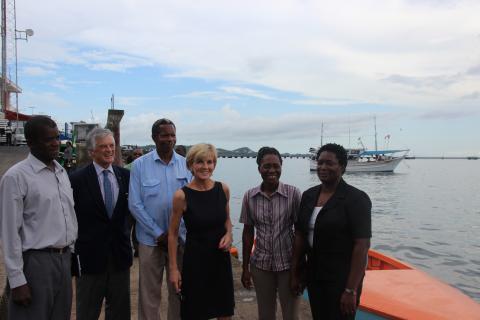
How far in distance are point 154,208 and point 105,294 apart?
90 cm

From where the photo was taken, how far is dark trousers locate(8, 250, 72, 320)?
119 inches

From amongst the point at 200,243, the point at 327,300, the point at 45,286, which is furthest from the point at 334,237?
the point at 45,286

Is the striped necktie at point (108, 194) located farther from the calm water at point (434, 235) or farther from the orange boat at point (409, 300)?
the calm water at point (434, 235)

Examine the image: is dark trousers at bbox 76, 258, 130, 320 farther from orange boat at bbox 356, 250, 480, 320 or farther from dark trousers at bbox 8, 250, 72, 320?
orange boat at bbox 356, 250, 480, 320

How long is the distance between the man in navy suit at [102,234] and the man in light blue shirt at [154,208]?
14 cm

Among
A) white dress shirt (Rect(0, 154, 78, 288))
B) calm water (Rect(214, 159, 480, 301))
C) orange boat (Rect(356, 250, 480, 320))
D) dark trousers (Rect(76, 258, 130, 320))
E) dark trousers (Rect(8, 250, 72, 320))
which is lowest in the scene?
calm water (Rect(214, 159, 480, 301))

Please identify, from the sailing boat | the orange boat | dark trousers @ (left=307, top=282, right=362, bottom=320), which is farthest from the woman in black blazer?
the sailing boat

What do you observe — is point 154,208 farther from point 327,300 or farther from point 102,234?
point 327,300

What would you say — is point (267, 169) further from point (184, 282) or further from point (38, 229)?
point (38, 229)

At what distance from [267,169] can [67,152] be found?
16.0 meters

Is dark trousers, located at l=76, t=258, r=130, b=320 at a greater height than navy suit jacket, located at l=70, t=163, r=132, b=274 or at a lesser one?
lesser

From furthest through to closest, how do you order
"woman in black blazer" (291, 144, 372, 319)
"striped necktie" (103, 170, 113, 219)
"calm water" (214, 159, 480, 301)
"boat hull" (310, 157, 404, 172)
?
"boat hull" (310, 157, 404, 172) < "calm water" (214, 159, 480, 301) < "striped necktie" (103, 170, 113, 219) < "woman in black blazer" (291, 144, 372, 319)

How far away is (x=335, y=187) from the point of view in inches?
140

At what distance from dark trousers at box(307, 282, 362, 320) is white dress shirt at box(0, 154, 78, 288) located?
78.2 inches
